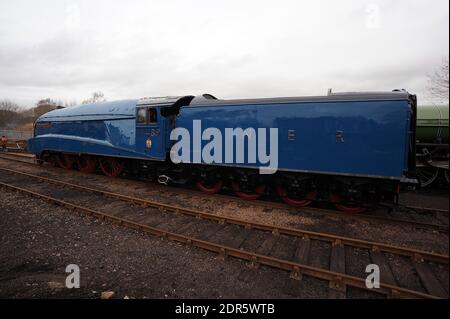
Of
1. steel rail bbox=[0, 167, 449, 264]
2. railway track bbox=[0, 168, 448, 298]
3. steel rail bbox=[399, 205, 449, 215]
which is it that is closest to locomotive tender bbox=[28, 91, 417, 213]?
steel rail bbox=[399, 205, 449, 215]

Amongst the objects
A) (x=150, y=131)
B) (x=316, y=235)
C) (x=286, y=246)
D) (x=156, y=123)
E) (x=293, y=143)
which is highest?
(x=156, y=123)

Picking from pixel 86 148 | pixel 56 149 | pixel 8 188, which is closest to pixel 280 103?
pixel 86 148

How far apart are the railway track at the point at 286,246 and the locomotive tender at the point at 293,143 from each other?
2024 millimetres

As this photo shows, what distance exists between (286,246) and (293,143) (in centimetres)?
309

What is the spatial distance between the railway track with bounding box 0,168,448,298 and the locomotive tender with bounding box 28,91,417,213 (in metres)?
2.02

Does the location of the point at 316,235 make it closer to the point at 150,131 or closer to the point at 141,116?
the point at 150,131

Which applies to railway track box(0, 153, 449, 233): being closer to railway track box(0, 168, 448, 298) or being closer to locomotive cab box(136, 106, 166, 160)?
railway track box(0, 168, 448, 298)

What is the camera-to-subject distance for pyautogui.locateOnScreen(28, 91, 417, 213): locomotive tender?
6375 mm

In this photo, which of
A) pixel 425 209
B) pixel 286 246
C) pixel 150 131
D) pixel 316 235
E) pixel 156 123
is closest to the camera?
pixel 286 246

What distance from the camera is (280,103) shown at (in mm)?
7555

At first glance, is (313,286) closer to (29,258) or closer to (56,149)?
(29,258)

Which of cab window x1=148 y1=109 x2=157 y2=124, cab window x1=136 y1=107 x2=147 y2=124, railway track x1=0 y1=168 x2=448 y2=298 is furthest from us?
cab window x1=136 y1=107 x2=147 y2=124

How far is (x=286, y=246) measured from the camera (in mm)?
5457

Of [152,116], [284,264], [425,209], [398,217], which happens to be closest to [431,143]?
[425,209]
